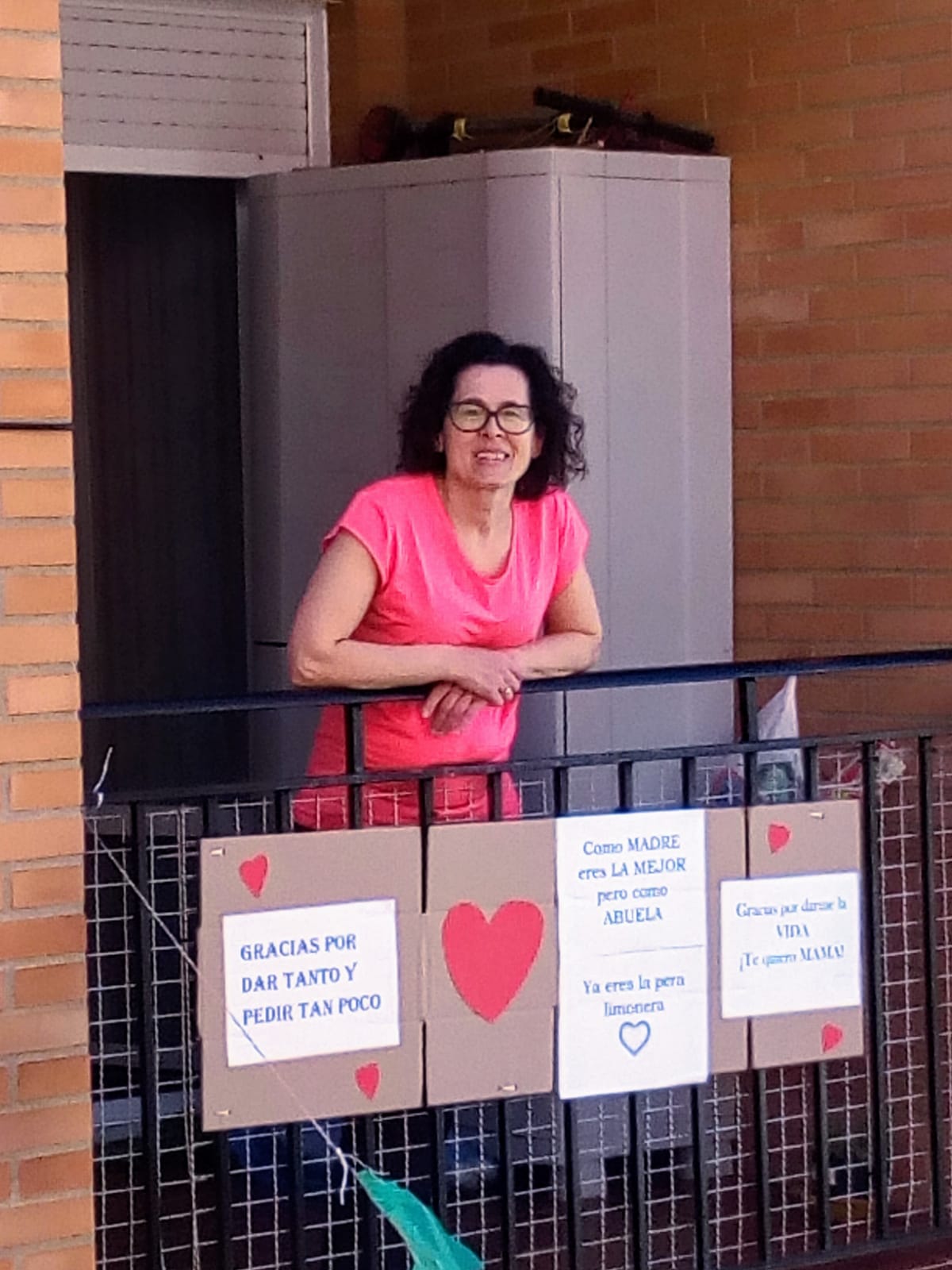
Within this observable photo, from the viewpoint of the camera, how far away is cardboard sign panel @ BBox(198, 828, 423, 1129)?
3.71m

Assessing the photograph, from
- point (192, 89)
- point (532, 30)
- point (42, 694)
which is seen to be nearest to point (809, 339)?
point (532, 30)

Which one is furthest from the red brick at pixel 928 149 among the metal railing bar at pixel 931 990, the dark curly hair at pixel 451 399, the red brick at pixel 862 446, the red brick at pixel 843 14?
the metal railing bar at pixel 931 990

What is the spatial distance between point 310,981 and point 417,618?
2.26 ft

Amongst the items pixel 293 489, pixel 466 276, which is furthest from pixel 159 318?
pixel 466 276

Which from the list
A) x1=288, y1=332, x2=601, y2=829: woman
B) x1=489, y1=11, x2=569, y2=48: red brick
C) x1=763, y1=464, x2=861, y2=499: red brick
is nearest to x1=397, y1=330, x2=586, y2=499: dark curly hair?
x1=288, y1=332, x2=601, y2=829: woman

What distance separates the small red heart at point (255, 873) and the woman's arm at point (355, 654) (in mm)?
379

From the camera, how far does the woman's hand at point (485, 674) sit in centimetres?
396

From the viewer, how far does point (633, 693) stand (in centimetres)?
574

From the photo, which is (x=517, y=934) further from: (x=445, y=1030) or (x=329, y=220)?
(x=329, y=220)

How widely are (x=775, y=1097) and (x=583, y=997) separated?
1.73 m

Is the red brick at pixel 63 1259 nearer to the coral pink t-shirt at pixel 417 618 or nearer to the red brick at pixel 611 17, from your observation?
the coral pink t-shirt at pixel 417 618

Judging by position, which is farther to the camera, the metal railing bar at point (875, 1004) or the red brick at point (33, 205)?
A: the metal railing bar at point (875, 1004)

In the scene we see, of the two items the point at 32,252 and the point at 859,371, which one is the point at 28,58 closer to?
the point at 32,252

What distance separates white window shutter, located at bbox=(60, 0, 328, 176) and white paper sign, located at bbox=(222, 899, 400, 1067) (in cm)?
301
